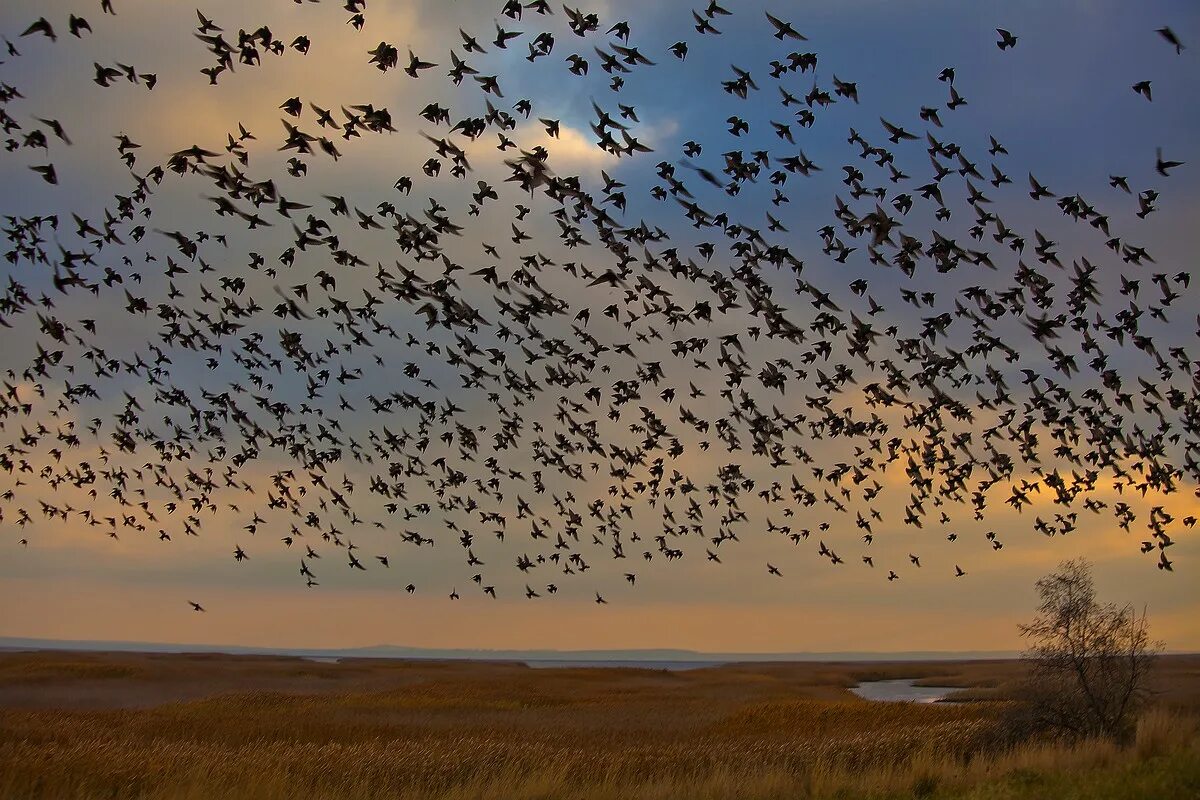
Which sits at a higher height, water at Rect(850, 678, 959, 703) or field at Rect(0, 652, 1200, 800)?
field at Rect(0, 652, 1200, 800)

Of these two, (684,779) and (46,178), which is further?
(684,779)

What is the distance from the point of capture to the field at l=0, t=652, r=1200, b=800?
820 inches

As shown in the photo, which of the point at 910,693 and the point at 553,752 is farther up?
the point at 553,752

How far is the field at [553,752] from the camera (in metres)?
20.8

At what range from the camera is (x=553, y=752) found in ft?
94.2

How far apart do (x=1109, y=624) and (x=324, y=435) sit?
23072mm

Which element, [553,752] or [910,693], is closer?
[553,752]

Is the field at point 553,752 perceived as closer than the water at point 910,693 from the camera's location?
Yes

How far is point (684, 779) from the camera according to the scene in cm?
2511

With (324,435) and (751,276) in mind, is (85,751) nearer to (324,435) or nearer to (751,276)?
(324,435)

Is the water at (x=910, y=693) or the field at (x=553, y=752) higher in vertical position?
the field at (x=553, y=752)

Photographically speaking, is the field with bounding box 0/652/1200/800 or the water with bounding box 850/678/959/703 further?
the water with bounding box 850/678/959/703

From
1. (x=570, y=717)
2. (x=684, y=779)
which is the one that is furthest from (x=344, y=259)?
(x=570, y=717)

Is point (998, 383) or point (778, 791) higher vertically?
point (998, 383)
